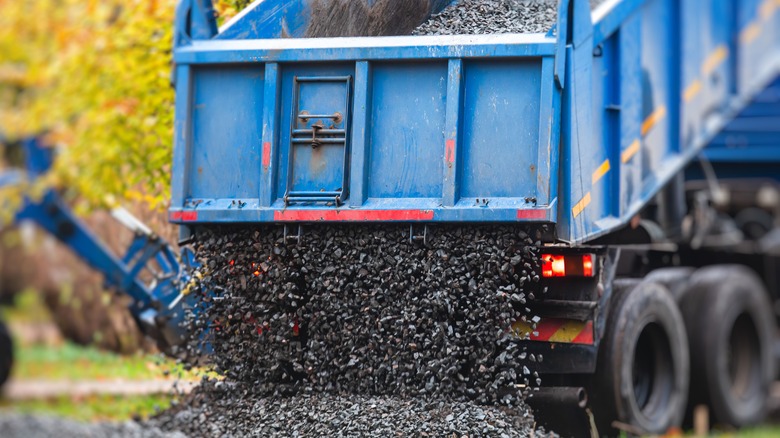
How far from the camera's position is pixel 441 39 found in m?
5.06

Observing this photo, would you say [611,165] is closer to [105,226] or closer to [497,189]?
[497,189]

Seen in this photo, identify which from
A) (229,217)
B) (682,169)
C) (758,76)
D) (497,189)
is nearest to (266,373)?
(229,217)

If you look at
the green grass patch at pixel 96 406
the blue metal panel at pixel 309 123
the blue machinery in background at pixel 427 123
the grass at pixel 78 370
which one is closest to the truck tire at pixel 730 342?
the blue machinery in background at pixel 427 123

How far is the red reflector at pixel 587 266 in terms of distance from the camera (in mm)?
5219

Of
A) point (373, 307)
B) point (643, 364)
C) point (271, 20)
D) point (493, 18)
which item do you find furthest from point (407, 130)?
point (643, 364)

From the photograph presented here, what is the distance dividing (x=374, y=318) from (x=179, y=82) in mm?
1580

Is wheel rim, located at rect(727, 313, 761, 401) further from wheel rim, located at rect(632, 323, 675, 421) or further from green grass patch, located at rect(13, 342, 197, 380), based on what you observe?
green grass patch, located at rect(13, 342, 197, 380)

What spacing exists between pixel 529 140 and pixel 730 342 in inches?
139

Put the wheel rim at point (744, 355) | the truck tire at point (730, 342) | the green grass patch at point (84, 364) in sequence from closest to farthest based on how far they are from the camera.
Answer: the truck tire at point (730, 342) → the wheel rim at point (744, 355) → the green grass patch at point (84, 364)

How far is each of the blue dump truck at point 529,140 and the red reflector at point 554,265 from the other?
0.04ft

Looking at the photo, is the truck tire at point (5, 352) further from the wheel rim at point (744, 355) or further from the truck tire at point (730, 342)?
the wheel rim at point (744, 355)

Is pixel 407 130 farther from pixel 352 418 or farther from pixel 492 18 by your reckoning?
pixel 492 18

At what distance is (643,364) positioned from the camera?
6.37 m

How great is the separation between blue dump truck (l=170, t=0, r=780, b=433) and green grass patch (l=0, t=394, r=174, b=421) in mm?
2428
